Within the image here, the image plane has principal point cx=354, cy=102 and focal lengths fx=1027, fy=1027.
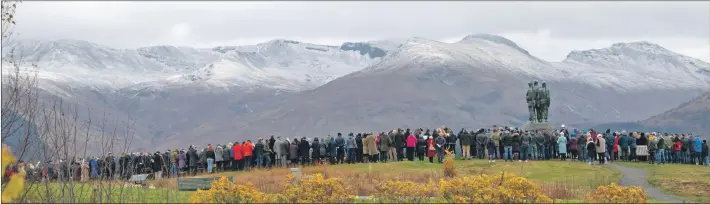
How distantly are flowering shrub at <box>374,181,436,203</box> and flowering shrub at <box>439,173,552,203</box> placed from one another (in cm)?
68

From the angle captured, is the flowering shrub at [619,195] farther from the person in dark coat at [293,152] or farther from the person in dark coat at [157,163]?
the person in dark coat at [157,163]

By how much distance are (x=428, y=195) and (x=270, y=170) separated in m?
21.0

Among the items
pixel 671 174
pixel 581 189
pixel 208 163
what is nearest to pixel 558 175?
pixel 671 174

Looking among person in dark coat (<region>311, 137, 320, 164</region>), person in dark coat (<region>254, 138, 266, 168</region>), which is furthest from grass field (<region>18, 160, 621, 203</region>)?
person in dark coat (<region>311, 137, 320, 164</region>)

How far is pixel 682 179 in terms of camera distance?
42.7m

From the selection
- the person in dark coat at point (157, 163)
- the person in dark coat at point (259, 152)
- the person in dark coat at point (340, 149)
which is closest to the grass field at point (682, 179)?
the person in dark coat at point (340, 149)

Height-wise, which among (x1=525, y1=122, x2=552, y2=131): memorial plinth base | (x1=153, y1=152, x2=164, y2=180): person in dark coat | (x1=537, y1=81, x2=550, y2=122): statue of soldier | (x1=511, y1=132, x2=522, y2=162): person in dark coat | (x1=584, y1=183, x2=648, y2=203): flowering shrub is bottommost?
(x1=584, y1=183, x2=648, y2=203): flowering shrub

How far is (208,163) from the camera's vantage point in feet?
175

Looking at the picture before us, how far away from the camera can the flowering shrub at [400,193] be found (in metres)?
27.4

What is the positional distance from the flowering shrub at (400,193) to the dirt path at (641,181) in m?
9.36

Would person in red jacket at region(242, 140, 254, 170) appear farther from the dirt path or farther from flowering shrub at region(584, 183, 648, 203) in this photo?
flowering shrub at region(584, 183, 648, 203)

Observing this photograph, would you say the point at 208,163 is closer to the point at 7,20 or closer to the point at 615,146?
the point at 615,146

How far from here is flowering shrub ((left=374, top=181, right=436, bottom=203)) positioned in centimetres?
2744

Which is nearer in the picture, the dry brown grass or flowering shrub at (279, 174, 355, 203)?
flowering shrub at (279, 174, 355, 203)
